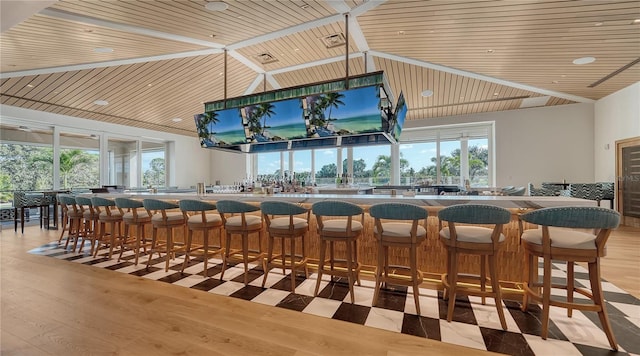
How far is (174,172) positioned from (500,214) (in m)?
11.7

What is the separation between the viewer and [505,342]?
2.00 meters

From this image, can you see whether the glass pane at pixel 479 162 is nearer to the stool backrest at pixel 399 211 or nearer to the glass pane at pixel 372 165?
the glass pane at pixel 372 165

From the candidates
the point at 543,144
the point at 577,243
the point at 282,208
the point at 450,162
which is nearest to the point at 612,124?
the point at 543,144

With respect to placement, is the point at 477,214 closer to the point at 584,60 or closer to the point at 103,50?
the point at 584,60

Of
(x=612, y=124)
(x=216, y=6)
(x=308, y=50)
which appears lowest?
(x=612, y=124)

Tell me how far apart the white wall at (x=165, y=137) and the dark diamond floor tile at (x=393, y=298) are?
10027 millimetres

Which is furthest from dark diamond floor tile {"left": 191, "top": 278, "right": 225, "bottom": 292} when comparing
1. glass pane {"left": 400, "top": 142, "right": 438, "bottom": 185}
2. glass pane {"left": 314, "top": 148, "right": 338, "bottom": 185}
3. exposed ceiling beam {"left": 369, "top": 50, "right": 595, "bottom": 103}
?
glass pane {"left": 400, "top": 142, "right": 438, "bottom": 185}

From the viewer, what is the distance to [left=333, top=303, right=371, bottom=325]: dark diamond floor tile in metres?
2.33

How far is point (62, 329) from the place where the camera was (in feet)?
7.30

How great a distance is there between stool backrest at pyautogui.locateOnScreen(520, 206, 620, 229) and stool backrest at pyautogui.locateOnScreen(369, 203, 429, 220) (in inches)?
33.2

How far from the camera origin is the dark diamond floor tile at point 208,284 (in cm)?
305

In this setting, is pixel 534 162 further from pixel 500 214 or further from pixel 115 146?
pixel 115 146

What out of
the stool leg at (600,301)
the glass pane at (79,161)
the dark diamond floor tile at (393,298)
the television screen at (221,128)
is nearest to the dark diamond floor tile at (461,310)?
the dark diamond floor tile at (393,298)

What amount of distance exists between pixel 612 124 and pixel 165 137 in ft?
47.8
